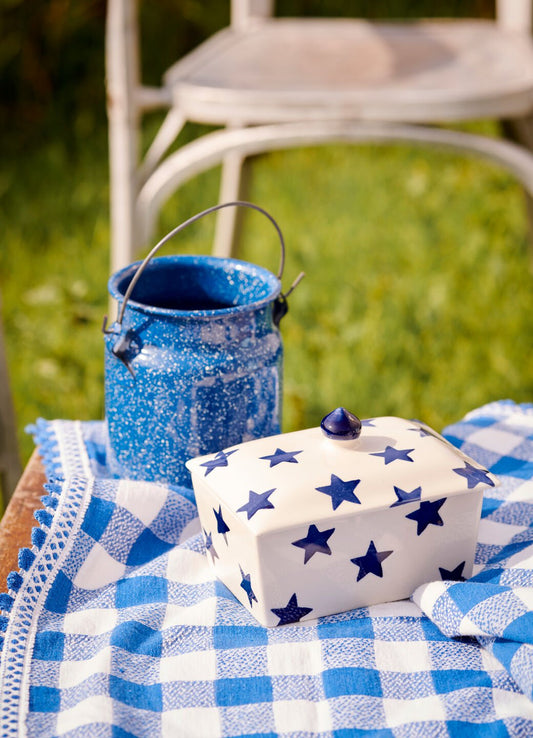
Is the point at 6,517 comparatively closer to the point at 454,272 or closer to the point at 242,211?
the point at 242,211

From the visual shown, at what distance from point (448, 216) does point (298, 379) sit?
1009 millimetres

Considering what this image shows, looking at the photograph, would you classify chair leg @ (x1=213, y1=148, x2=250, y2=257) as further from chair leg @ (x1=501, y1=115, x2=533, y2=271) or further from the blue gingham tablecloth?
the blue gingham tablecloth

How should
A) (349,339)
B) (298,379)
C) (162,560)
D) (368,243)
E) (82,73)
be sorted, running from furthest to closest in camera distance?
(82,73) → (368,243) → (349,339) → (298,379) → (162,560)

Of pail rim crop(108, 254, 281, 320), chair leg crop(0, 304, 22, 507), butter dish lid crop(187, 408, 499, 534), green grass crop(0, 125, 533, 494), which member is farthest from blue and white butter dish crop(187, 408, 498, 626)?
green grass crop(0, 125, 533, 494)

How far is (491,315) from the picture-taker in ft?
7.16

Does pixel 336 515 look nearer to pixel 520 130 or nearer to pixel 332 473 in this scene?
pixel 332 473

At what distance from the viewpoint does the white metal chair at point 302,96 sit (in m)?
1.48

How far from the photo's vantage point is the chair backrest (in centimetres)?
197

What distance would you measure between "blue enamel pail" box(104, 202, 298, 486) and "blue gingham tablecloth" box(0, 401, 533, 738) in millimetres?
49

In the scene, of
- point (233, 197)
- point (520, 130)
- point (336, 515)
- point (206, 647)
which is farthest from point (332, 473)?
point (233, 197)

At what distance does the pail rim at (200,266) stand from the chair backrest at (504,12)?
1.29 metres

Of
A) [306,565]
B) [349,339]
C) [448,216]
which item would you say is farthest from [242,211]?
[306,565]

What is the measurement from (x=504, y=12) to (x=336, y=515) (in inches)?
66.2

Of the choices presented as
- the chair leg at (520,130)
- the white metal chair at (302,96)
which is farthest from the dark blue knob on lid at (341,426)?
the chair leg at (520,130)
